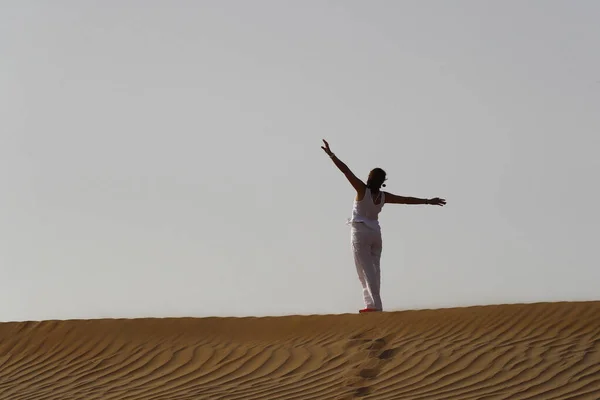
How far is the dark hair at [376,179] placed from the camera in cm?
1373

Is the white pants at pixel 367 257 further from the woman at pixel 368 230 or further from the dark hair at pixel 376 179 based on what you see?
the dark hair at pixel 376 179

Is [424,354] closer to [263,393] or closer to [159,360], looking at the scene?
[263,393]

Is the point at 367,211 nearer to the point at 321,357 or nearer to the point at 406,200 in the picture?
the point at 406,200

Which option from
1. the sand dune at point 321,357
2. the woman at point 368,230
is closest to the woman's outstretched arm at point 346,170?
the woman at point 368,230

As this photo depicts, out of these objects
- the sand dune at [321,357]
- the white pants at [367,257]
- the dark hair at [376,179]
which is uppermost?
the dark hair at [376,179]

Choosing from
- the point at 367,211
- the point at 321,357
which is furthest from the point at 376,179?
the point at 321,357

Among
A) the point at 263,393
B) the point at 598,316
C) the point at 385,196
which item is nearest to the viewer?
the point at 263,393

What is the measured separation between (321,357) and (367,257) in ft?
5.64

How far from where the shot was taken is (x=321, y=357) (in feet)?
41.4

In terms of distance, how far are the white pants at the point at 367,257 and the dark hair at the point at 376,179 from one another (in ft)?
1.61

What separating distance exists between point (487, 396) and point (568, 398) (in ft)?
2.47

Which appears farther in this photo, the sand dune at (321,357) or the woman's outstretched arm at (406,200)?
the woman's outstretched arm at (406,200)

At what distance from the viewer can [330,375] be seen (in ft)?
39.3

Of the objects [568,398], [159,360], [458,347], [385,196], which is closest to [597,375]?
[568,398]
